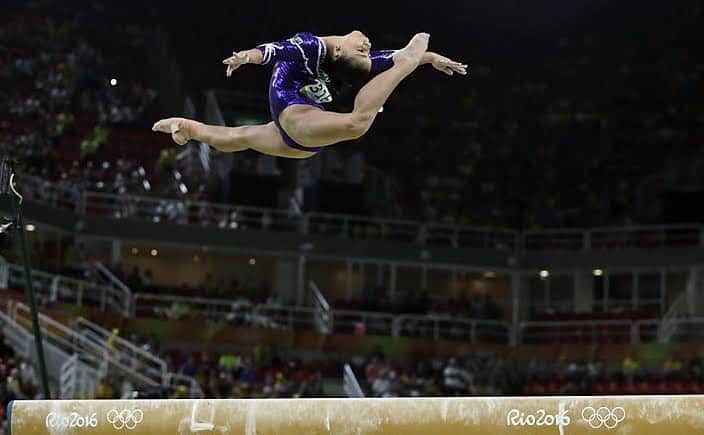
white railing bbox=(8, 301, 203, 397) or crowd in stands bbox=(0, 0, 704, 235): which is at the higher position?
crowd in stands bbox=(0, 0, 704, 235)

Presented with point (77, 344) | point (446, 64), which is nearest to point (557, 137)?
point (77, 344)

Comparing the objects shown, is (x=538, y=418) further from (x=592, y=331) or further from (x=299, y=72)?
(x=592, y=331)

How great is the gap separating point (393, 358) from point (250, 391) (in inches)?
223

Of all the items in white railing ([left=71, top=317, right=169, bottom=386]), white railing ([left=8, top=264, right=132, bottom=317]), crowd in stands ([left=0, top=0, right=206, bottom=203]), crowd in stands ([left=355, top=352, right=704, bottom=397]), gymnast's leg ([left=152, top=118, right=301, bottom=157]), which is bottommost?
crowd in stands ([left=355, top=352, right=704, bottom=397])

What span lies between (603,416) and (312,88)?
3146 millimetres

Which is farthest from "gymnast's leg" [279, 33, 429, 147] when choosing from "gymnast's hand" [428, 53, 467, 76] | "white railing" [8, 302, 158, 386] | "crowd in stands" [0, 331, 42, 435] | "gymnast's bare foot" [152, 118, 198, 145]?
"white railing" [8, 302, 158, 386]

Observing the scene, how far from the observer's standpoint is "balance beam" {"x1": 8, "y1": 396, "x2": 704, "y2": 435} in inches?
288

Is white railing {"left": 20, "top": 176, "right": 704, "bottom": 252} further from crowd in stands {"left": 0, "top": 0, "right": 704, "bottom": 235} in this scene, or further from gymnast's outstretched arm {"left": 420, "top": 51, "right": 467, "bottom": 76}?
gymnast's outstretched arm {"left": 420, "top": 51, "right": 467, "bottom": 76}

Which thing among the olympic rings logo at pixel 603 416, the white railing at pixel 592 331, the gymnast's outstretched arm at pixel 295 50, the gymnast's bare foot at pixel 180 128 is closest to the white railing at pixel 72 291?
the white railing at pixel 592 331

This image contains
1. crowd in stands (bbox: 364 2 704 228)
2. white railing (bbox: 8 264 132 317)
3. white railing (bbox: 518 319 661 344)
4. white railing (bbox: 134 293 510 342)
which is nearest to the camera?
white railing (bbox: 8 264 132 317)

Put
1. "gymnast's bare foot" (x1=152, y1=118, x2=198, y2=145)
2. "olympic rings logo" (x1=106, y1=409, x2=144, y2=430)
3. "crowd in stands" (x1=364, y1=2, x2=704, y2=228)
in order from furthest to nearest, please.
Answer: "crowd in stands" (x1=364, y1=2, x2=704, y2=228) < "gymnast's bare foot" (x1=152, y1=118, x2=198, y2=145) < "olympic rings logo" (x1=106, y1=409, x2=144, y2=430)

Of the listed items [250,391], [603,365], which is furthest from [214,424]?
[603,365]

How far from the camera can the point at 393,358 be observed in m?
26.7

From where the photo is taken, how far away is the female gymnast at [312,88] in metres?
8.16
